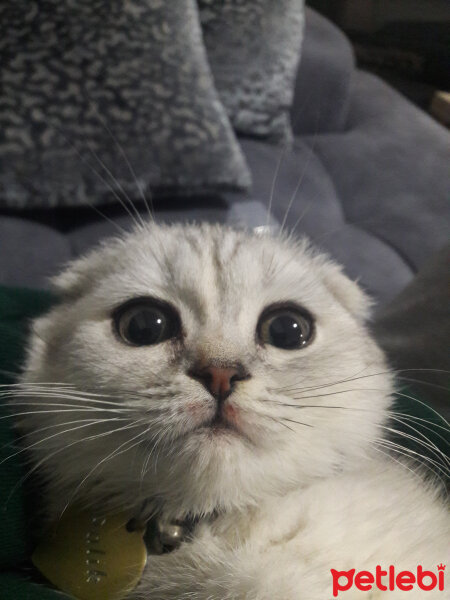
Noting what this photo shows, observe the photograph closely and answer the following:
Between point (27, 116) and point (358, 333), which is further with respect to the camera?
point (27, 116)

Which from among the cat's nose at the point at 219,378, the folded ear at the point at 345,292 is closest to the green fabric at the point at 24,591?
the cat's nose at the point at 219,378

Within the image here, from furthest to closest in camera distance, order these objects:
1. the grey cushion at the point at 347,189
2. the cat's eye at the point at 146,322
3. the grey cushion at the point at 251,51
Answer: the grey cushion at the point at 251,51, the grey cushion at the point at 347,189, the cat's eye at the point at 146,322

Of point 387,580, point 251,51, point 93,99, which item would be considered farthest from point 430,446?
point 251,51

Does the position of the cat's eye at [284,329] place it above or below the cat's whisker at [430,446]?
above

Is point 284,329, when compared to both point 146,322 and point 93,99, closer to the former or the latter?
point 146,322

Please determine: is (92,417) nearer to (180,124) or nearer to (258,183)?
(180,124)

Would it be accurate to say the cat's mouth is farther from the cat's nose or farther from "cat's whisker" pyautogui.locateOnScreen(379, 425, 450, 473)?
"cat's whisker" pyautogui.locateOnScreen(379, 425, 450, 473)

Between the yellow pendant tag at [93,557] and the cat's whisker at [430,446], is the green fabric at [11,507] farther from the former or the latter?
the cat's whisker at [430,446]

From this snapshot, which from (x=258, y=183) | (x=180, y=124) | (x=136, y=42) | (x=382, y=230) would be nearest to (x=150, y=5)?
(x=136, y=42)
